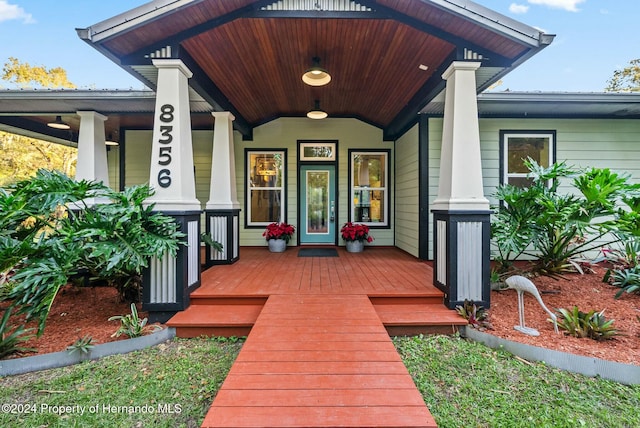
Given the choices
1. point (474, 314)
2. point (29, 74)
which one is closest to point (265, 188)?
point (474, 314)

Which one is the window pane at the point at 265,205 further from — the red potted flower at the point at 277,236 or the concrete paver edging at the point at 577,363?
the concrete paver edging at the point at 577,363

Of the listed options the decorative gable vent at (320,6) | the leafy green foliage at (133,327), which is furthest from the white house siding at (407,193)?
the leafy green foliage at (133,327)

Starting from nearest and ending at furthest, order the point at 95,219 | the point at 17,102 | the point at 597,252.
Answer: the point at 95,219, the point at 17,102, the point at 597,252

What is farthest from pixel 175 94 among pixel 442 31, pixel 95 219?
pixel 442 31

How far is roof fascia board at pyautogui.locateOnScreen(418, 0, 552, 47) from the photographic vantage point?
282cm

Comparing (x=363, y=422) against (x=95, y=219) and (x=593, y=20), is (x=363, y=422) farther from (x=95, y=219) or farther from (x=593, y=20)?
(x=593, y=20)

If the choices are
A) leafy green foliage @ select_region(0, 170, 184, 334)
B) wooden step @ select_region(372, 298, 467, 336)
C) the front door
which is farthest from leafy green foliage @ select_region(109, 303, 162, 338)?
the front door

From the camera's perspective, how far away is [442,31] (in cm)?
315

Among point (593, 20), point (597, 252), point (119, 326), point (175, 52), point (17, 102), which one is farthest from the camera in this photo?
point (593, 20)

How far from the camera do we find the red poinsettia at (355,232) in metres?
6.33

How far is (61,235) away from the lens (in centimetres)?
284

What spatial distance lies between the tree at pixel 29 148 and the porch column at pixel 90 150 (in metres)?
8.37

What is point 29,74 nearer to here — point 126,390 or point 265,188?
point 265,188

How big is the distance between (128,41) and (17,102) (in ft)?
10.8
